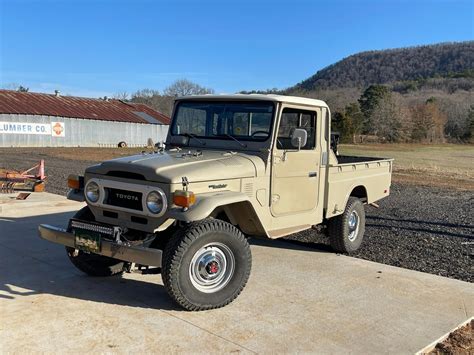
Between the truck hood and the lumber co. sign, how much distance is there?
37.3 meters

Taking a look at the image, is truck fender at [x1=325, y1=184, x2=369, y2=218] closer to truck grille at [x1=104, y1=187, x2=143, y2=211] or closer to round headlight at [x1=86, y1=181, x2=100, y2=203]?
truck grille at [x1=104, y1=187, x2=143, y2=211]

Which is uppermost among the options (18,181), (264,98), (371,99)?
(371,99)

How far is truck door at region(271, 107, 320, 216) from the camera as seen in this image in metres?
5.25

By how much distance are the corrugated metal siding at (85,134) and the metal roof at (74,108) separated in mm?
431

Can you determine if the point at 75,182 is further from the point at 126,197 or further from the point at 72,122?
the point at 72,122

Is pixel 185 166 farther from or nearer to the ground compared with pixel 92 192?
farther from the ground

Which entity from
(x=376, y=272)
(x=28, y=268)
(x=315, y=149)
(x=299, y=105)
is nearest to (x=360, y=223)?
(x=376, y=272)

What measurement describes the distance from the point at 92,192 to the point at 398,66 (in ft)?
541

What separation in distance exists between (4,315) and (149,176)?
5.72ft

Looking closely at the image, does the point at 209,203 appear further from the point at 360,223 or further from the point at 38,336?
the point at 360,223

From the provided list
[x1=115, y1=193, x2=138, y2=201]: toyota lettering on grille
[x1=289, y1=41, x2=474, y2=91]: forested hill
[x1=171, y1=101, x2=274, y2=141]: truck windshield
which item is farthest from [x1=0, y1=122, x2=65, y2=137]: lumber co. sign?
[x1=289, y1=41, x2=474, y2=91]: forested hill

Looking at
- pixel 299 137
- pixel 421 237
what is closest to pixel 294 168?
pixel 299 137

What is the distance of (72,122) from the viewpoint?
142ft

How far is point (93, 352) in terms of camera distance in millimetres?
3539
